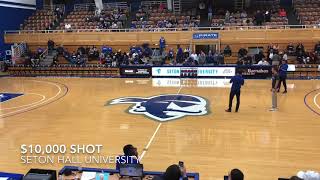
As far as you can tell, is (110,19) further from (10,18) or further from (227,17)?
(227,17)

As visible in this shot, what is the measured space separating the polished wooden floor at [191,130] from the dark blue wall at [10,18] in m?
12.6

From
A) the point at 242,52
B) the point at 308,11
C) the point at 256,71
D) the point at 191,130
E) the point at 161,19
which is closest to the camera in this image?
the point at 191,130

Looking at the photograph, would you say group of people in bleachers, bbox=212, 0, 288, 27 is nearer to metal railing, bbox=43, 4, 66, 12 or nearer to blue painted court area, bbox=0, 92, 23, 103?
metal railing, bbox=43, 4, 66, 12

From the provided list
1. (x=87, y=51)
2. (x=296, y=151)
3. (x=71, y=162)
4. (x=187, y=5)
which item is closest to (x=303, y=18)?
(x=187, y=5)

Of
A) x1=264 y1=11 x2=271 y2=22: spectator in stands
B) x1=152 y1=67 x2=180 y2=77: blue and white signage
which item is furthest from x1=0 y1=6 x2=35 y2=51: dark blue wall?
x1=264 y1=11 x2=271 y2=22: spectator in stands

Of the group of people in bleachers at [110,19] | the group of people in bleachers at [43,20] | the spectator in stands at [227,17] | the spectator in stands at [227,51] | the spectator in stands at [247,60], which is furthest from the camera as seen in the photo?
the group of people in bleachers at [43,20]

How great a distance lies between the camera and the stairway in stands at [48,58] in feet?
89.4

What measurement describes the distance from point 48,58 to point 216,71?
12.8 meters

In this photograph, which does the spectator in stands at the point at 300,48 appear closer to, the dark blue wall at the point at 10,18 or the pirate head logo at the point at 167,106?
the pirate head logo at the point at 167,106

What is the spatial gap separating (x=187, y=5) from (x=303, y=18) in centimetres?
943

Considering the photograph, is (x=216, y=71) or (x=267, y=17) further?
(x=267, y=17)

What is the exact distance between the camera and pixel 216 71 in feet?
73.4

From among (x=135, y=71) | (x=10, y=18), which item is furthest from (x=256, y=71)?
(x=10, y=18)

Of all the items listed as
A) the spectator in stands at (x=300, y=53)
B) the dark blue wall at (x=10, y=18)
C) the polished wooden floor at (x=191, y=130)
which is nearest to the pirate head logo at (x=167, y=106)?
the polished wooden floor at (x=191, y=130)
